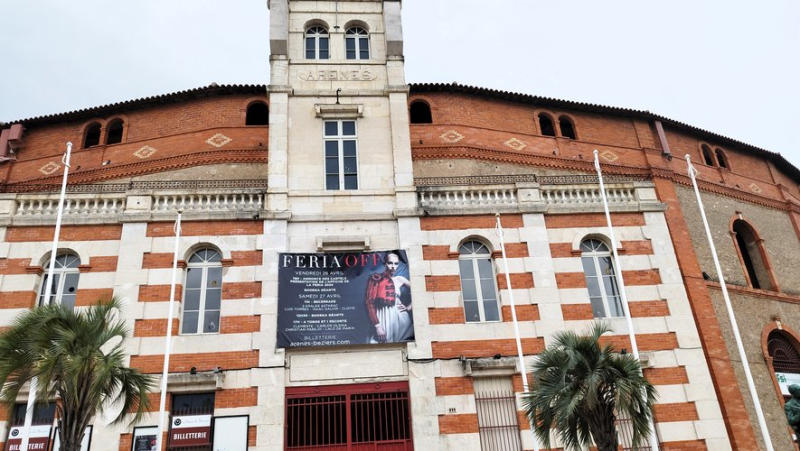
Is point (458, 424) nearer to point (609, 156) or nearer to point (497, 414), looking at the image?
point (497, 414)

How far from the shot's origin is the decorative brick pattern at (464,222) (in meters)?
17.7

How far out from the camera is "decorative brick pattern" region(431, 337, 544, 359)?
1599 centimetres

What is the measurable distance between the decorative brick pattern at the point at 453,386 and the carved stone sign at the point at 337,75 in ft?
33.5

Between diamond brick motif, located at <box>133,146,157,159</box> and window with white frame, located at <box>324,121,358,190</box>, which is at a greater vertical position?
diamond brick motif, located at <box>133,146,157,159</box>

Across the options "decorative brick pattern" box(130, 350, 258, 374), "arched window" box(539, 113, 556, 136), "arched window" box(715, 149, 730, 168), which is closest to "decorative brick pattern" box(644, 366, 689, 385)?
"decorative brick pattern" box(130, 350, 258, 374)

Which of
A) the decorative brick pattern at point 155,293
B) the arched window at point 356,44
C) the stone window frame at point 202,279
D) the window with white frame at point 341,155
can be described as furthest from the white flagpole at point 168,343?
the arched window at point 356,44

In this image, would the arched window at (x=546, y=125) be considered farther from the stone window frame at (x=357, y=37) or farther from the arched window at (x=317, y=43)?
the arched window at (x=317, y=43)

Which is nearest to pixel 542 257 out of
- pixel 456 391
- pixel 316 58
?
pixel 456 391

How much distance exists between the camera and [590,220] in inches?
727

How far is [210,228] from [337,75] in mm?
6749

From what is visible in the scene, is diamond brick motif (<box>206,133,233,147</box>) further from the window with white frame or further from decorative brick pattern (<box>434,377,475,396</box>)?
decorative brick pattern (<box>434,377,475,396</box>)

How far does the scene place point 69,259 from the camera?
1677cm

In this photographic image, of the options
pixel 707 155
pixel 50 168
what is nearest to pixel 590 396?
pixel 707 155

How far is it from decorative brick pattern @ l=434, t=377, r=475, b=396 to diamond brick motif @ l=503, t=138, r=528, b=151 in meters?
11.9
